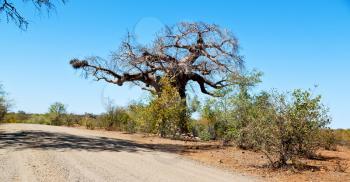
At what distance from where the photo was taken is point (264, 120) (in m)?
15.2

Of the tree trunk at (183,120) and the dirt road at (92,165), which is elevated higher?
the tree trunk at (183,120)

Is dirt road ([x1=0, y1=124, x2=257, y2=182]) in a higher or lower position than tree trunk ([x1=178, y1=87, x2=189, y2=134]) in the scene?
Answer: lower

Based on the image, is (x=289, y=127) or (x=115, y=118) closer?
(x=289, y=127)

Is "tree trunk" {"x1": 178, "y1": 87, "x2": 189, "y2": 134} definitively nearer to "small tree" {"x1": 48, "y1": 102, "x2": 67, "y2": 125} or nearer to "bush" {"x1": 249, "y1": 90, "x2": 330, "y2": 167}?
"bush" {"x1": 249, "y1": 90, "x2": 330, "y2": 167}

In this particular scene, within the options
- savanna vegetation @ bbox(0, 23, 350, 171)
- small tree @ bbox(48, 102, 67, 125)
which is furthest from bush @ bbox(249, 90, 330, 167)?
small tree @ bbox(48, 102, 67, 125)

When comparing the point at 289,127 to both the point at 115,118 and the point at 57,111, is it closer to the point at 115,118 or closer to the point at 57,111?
the point at 115,118

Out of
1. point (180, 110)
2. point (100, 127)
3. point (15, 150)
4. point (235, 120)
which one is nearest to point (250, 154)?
point (235, 120)

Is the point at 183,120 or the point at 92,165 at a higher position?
the point at 183,120

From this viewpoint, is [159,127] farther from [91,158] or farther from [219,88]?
[91,158]

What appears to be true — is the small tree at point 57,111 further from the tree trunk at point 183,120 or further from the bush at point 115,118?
the tree trunk at point 183,120

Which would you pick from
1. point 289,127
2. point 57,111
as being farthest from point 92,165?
point 57,111

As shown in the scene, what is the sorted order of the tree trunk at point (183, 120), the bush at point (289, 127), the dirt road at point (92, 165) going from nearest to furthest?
the dirt road at point (92, 165)
the bush at point (289, 127)
the tree trunk at point (183, 120)

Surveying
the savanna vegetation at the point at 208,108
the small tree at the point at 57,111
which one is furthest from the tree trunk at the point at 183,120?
the small tree at the point at 57,111

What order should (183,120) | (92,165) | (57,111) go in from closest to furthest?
(92,165) < (183,120) < (57,111)
